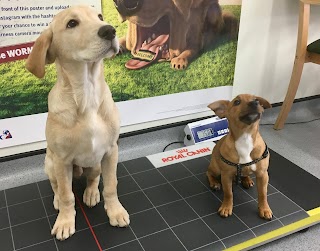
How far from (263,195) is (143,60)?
0.86 metres

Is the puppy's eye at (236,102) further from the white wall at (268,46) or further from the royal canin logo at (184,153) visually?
the white wall at (268,46)

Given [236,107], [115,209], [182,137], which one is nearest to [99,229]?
[115,209]

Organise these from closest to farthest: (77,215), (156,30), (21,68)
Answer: (77,215)
(21,68)
(156,30)

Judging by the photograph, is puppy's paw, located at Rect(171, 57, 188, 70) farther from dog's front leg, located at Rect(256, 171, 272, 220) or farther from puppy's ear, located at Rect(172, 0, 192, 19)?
dog's front leg, located at Rect(256, 171, 272, 220)

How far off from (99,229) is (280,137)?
4.01ft

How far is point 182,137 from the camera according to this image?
1.92m

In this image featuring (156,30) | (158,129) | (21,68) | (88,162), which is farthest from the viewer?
(158,129)

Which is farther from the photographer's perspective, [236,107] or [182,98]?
[182,98]

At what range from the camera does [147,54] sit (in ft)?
5.51

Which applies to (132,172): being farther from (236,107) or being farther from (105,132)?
(236,107)

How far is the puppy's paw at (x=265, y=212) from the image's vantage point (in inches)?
45.6

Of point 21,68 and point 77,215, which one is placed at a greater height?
point 21,68

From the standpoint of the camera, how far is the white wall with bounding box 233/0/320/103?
1875 millimetres

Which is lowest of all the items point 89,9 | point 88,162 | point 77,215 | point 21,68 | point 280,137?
point 280,137
